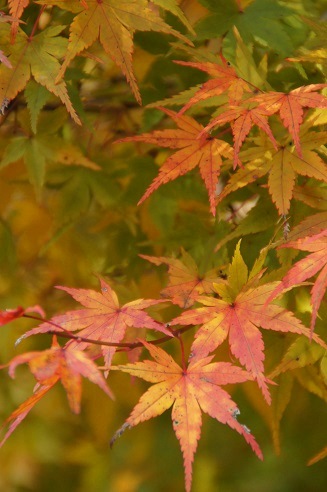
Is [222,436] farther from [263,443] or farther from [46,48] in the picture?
[46,48]

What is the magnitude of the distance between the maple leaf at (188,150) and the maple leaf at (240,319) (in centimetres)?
13

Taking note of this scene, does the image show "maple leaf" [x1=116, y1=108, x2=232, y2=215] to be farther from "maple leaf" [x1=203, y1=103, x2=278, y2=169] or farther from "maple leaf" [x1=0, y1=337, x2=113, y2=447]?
"maple leaf" [x1=0, y1=337, x2=113, y2=447]

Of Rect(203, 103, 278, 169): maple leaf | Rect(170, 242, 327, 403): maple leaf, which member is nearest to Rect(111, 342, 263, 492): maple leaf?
Rect(170, 242, 327, 403): maple leaf

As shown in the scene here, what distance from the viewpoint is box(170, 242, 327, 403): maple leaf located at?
3.05ft

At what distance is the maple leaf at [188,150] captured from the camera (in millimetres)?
1021

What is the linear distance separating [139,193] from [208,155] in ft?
1.44

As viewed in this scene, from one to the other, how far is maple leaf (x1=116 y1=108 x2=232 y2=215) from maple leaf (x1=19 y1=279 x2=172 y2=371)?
0.51 feet

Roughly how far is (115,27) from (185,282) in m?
0.38

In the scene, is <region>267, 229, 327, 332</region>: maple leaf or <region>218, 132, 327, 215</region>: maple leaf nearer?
<region>267, 229, 327, 332</region>: maple leaf

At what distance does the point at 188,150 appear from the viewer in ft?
3.46

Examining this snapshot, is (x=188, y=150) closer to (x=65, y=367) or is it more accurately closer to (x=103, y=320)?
(x=103, y=320)

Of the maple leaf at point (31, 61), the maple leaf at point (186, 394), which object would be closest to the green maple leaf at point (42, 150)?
the maple leaf at point (31, 61)

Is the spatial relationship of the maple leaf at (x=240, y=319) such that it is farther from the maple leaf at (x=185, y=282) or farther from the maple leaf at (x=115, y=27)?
the maple leaf at (x=115, y=27)

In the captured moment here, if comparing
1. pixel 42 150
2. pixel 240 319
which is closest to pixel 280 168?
pixel 240 319
